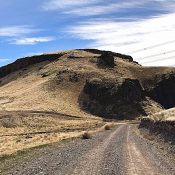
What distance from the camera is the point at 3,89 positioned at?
549 ft

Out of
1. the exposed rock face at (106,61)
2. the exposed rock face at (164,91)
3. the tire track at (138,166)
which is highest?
the exposed rock face at (106,61)

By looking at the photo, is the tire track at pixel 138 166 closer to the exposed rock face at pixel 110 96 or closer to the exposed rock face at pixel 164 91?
the exposed rock face at pixel 110 96

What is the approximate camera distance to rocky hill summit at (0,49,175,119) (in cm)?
13209

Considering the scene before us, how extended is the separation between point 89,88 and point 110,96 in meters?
8.04

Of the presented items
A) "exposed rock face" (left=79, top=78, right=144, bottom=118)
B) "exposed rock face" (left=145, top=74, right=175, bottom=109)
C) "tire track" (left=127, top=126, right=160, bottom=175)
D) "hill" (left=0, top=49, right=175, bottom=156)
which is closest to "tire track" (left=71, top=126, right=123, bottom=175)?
"tire track" (left=127, top=126, right=160, bottom=175)

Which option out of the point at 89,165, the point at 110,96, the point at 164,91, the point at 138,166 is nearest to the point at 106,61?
the point at 164,91

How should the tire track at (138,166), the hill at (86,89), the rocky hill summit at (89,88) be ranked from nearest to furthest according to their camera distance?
the tire track at (138,166), the hill at (86,89), the rocky hill summit at (89,88)

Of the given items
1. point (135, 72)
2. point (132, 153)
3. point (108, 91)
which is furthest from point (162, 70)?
point (132, 153)

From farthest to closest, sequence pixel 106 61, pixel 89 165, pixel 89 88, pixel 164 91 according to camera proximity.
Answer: pixel 106 61, pixel 164 91, pixel 89 88, pixel 89 165

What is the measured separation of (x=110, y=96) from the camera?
472 feet

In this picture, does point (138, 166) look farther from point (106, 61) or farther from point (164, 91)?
point (106, 61)

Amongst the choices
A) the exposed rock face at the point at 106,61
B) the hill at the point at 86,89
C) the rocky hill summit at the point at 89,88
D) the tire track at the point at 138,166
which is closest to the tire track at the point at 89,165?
the tire track at the point at 138,166

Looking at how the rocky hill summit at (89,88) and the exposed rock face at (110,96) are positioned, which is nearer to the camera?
the rocky hill summit at (89,88)

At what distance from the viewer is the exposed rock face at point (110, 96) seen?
13688 cm
